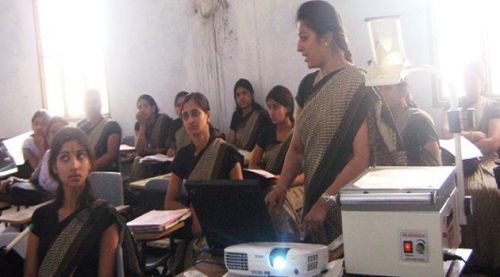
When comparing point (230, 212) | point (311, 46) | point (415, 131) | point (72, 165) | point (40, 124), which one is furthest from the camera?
point (40, 124)

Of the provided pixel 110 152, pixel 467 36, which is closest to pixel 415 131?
pixel 467 36

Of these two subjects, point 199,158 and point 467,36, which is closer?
point 199,158

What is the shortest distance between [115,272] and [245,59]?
3.82m

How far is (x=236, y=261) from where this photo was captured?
147 centimetres

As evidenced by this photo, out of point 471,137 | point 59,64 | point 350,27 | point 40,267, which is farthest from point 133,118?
point 40,267

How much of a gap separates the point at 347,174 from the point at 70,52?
226 inches

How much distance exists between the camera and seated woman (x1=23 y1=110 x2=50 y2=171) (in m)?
4.88

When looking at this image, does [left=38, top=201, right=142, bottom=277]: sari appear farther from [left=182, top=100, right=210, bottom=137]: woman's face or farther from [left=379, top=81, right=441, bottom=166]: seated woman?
[left=379, top=81, right=441, bottom=166]: seated woman

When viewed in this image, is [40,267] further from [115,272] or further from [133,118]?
[133,118]

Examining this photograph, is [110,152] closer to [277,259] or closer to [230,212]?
[230,212]

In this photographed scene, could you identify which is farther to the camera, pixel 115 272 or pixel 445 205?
pixel 115 272

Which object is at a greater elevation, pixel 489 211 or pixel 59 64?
pixel 59 64

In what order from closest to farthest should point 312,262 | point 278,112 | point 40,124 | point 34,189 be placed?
point 312,262
point 34,189
point 278,112
point 40,124

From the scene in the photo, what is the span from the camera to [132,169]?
5.24 metres
